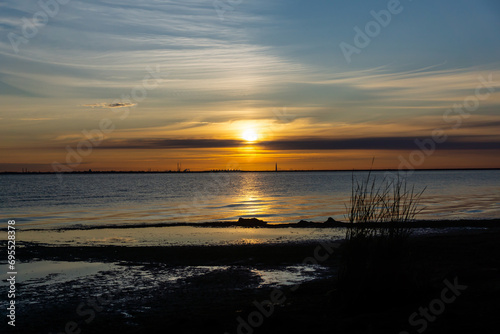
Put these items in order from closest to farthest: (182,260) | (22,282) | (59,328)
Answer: (59,328)
(22,282)
(182,260)

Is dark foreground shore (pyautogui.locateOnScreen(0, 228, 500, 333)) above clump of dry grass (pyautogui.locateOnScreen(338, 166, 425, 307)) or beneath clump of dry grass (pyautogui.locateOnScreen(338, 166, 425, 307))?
beneath

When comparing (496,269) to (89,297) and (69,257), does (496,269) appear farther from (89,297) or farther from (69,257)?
(69,257)

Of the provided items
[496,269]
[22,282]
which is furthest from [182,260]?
[496,269]

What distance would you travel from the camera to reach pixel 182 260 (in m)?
17.6

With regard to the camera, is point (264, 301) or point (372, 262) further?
point (264, 301)

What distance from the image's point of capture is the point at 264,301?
1055 centimetres

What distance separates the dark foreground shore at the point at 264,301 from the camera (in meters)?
7.80

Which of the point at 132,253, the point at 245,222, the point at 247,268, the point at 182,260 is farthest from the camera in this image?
the point at 245,222

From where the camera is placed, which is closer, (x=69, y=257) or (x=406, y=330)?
(x=406, y=330)

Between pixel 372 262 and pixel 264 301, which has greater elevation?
pixel 372 262

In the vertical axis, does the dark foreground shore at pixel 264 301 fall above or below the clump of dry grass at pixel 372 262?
below

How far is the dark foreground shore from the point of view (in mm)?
7805

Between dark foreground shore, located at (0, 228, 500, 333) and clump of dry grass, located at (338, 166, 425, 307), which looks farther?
clump of dry grass, located at (338, 166, 425, 307)

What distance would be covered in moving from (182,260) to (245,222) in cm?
1421
